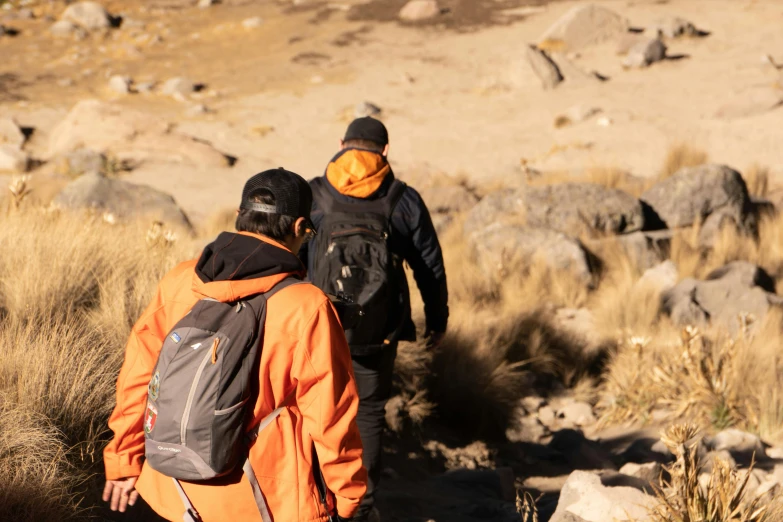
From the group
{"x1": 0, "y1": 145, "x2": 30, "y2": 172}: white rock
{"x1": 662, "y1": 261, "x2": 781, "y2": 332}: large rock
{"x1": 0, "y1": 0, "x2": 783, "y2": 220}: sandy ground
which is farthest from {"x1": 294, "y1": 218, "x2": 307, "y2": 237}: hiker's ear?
{"x1": 0, "y1": 145, "x2": 30, "y2": 172}: white rock

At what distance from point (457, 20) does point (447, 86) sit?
6474 millimetres

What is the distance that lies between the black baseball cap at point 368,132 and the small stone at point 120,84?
56.4 ft

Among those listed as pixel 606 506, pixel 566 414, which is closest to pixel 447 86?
pixel 566 414

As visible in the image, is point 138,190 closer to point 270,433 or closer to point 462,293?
point 462,293

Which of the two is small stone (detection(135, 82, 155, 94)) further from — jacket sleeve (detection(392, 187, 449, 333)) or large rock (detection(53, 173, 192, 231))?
jacket sleeve (detection(392, 187, 449, 333))

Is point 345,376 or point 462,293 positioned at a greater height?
point 345,376

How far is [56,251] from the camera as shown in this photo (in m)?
4.98

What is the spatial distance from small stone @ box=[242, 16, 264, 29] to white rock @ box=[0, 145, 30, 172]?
1335cm

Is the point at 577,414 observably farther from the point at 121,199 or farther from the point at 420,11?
the point at 420,11

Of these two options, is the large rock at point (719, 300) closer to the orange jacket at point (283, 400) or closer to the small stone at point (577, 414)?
the small stone at point (577, 414)

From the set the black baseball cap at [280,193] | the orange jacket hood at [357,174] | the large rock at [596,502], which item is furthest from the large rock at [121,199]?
the black baseball cap at [280,193]

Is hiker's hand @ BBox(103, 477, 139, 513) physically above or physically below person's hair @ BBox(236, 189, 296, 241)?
below

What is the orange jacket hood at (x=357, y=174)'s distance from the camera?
139 inches

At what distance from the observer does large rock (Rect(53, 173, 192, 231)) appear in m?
9.58
